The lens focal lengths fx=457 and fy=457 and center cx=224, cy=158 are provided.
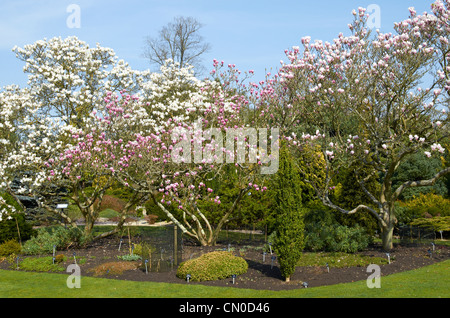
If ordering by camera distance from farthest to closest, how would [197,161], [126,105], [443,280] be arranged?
1. [126,105]
2. [197,161]
3. [443,280]

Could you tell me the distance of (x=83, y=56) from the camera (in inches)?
703

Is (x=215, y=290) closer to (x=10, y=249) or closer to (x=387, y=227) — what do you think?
(x=387, y=227)

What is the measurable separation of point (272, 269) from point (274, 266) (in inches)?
16.2

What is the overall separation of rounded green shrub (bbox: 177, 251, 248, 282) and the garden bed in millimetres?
171

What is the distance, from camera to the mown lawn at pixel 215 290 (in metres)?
9.09

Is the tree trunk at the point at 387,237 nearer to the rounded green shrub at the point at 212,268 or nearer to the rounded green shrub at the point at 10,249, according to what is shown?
the rounded green shrub at the point at 212,268

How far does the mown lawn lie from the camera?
29.8 ft

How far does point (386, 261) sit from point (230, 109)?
691 centimetres

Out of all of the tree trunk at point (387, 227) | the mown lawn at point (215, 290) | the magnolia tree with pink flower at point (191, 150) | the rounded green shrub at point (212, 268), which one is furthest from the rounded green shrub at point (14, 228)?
the tree trunk at point (387, 227)

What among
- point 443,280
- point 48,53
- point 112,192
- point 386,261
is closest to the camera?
point 443,280

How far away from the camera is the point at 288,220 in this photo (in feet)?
36.4

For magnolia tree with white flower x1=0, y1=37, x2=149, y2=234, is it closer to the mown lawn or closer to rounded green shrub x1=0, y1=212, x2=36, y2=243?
rounded green shrub x1=0, y1=212, x2=36, y2=243
